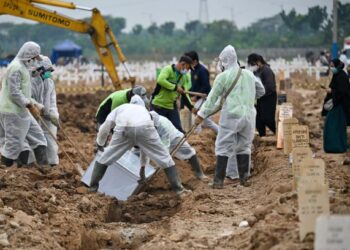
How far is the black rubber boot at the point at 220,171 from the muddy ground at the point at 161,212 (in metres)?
0.16

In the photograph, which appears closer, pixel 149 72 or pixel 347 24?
pixel 149 72

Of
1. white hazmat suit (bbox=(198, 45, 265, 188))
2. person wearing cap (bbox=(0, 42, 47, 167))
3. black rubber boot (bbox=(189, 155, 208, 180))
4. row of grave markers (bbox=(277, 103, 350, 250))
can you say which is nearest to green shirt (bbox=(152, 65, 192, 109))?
black rubber boot (bbox=(189, 155, 208, 180))

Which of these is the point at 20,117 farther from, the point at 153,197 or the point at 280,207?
the point at 280,207

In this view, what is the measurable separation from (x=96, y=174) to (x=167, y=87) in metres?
3.48

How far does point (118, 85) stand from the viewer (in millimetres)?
25406

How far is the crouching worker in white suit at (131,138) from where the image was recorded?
12625 mm

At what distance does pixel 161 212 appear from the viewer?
12.6 metres

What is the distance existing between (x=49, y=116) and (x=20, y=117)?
0.67 meters

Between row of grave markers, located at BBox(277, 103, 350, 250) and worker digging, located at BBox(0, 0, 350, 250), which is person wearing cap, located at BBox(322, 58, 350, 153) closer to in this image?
worker digging, located at BBox(0, 0, 350, 250)

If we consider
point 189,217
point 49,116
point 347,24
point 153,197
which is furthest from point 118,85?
point 347,24

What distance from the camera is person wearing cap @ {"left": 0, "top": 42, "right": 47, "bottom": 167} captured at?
49.0 feet

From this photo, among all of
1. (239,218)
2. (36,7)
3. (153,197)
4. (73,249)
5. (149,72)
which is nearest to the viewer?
(73,249)

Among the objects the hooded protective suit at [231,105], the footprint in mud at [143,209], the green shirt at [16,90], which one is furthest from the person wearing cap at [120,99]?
the footprint in mud at [143,209]

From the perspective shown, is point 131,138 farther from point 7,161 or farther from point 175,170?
point 7,161
